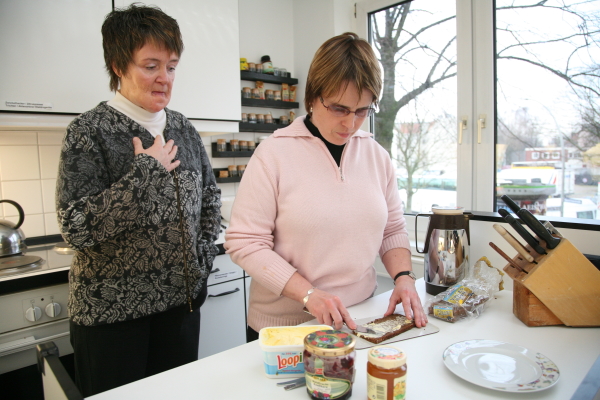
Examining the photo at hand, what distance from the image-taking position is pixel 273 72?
107 inches

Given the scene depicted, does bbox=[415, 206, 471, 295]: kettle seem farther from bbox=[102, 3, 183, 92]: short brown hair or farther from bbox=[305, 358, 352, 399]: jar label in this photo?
bbox=[102, 3, 183, 92]: short brown hair

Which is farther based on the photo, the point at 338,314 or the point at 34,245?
the point at 34,245

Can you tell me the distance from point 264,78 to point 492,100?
1.34 m

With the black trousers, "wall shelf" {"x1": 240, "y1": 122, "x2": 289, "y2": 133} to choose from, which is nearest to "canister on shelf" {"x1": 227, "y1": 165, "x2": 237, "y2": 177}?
"wall shelf" {"x1": 240, "y1": 122, "x2": 289, "y2": 133}

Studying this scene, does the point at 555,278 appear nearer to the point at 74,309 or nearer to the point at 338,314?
the point at 338,314

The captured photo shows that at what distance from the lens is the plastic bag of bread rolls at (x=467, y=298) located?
1.05 meters

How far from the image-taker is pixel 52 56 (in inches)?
65.5

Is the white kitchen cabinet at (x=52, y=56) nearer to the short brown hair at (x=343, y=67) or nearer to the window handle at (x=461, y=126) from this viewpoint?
the short brown hair at (x=343, y=67)

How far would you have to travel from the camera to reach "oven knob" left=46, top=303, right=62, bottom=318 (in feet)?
5.01

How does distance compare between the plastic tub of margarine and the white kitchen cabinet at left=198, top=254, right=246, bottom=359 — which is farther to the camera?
the white kitchen cabinet at left=198, top=254, right=246, bottom=359

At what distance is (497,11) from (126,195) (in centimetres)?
187

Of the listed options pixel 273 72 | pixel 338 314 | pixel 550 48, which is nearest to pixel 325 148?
pixel 338 314

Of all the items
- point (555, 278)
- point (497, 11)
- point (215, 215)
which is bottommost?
point (555, 278)

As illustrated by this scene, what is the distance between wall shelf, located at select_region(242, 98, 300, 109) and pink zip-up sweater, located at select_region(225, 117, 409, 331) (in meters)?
1.51
